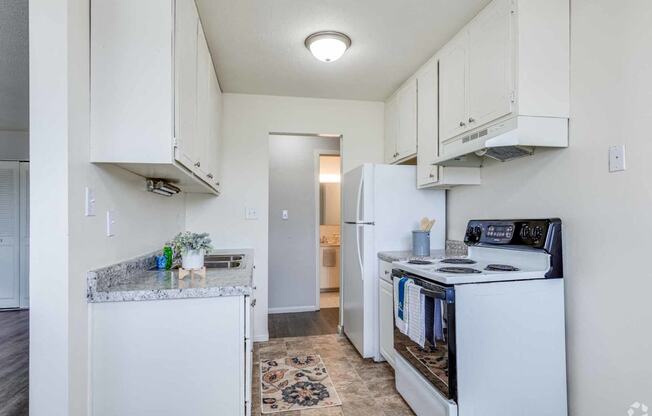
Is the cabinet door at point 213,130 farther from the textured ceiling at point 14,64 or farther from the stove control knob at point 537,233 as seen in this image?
the stove control knob at point 537,233

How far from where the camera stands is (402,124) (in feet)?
10.2

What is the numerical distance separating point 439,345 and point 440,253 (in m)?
1.14

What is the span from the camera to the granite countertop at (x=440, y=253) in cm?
257

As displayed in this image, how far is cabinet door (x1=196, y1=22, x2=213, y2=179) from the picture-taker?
2.06 m

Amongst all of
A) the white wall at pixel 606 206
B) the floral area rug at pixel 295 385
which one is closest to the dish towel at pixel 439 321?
the white wall at pixel 606 206

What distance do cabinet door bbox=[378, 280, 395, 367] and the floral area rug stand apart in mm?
480

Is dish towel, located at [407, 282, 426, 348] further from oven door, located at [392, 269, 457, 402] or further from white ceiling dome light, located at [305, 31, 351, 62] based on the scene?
white ceiling dome light, located at [305, 31, 351, 62]

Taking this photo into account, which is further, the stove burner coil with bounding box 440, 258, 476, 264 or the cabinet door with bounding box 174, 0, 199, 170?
the stove burner coil with bounding box 440, 258, 476, 264

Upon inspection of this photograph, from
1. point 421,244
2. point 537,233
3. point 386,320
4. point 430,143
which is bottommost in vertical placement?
point 386,320

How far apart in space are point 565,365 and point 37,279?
7.72 ft

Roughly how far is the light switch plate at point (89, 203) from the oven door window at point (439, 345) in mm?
1585

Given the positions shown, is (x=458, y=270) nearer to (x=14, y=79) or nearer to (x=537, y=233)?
(x=537, y=233)

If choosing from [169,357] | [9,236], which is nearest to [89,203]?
[169,357]

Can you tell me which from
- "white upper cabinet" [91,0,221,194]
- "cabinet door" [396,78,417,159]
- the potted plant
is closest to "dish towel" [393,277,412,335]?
the potted plant
